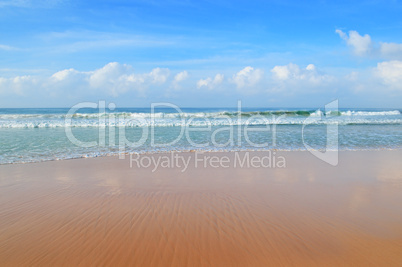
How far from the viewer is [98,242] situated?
3.18m

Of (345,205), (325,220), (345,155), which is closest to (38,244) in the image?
(325,220)

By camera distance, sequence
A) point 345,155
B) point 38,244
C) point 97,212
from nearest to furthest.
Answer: point 38,244, point 97,212, point 345,155

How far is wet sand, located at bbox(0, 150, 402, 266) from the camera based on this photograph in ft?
9.50

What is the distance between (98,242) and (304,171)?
5259mm

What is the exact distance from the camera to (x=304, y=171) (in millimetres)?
6602

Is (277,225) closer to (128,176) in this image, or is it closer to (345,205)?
(345,205)

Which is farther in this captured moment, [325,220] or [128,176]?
[128,176]

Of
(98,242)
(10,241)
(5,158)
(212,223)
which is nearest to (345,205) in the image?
(212,223)

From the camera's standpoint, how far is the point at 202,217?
3889mm

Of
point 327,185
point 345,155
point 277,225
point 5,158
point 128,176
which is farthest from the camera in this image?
point 345,155

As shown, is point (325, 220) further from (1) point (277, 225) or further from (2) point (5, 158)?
(2) point (5, 158)

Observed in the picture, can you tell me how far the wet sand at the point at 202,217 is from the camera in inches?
114

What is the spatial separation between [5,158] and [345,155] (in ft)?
37.1

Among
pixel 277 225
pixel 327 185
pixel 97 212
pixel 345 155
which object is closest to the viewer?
pixel 277 225
